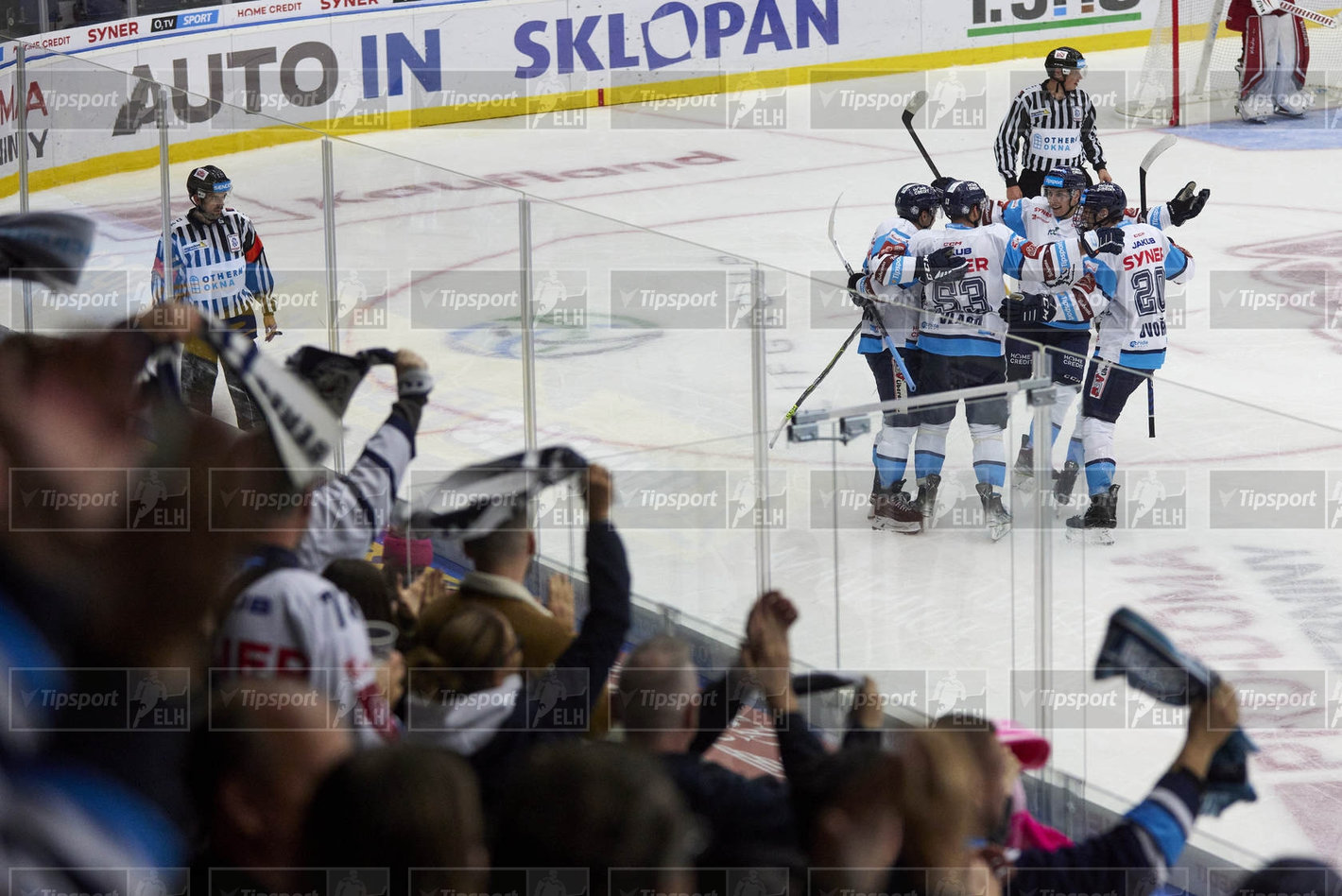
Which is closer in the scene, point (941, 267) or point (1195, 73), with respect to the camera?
point (941, 267)

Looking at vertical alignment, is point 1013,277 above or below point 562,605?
above

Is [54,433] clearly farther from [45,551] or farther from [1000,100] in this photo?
[1000,100]

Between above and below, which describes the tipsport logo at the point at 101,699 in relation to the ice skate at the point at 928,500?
below

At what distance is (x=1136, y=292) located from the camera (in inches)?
254

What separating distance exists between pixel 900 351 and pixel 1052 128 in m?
4.43

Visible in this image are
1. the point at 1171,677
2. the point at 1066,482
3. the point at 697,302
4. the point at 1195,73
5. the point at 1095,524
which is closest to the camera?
the point at 1171,677

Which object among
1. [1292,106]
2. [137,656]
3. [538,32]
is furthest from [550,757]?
[1292,106]

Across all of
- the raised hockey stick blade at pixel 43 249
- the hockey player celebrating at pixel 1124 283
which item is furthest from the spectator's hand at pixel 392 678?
the hockey player celebrating at pixel 1124 283

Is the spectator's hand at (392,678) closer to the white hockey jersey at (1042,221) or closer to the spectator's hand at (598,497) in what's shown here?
the spectator's hand at (598,497)

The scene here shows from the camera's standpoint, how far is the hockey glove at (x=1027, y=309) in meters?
6.61

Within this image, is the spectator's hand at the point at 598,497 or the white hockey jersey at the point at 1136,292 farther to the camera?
the white hockey jersey at the point at 1136,292

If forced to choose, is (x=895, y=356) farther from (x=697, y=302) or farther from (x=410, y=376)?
(x=410, y=376)

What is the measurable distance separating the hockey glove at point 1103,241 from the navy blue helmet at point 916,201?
587 millimetres

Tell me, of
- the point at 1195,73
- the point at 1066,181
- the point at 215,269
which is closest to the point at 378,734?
the point at 215,269
